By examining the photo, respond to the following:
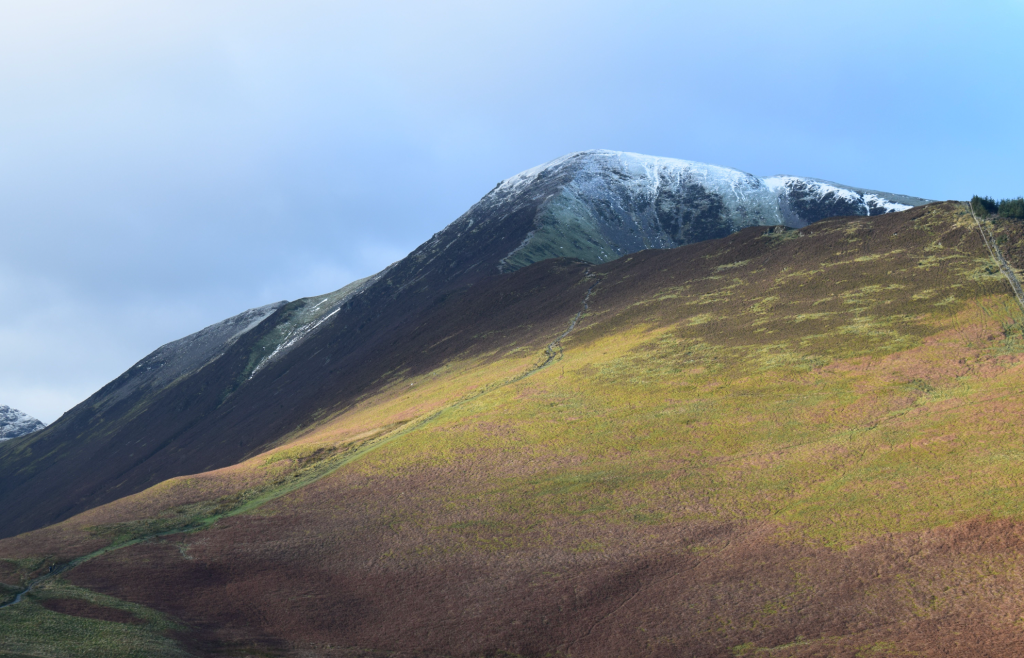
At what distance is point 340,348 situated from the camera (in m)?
150

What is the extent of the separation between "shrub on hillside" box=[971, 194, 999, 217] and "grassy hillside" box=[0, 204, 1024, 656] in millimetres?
1676

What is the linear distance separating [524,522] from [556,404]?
18468 millimetres

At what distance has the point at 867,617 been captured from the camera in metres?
28.3

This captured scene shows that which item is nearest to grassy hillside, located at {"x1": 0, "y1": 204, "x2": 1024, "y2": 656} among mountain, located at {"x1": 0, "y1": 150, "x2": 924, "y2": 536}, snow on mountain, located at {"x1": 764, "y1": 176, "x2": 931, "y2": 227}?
mountain, located at {"x1": 0, "y1": 150, "x2": 924, "y2": 536}

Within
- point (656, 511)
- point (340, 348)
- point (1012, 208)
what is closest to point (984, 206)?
point (1012, 208)

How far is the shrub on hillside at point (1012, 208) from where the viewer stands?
66.2 metres

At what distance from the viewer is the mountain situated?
4980 inches

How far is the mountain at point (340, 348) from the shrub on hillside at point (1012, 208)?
69903 mm

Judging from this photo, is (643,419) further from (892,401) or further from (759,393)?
(892,401)

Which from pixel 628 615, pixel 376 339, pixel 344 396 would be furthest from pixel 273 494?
pixel 376 339

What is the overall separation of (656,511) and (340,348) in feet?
388

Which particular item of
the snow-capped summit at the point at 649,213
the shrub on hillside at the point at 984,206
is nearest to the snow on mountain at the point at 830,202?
the snow-capped summit at the point at 649,213

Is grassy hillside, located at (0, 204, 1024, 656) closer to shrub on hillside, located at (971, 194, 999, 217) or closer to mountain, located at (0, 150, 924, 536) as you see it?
shrub on hillside, located at (971, 194, 999, 217)

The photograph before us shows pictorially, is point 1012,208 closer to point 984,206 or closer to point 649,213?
point 984,206
